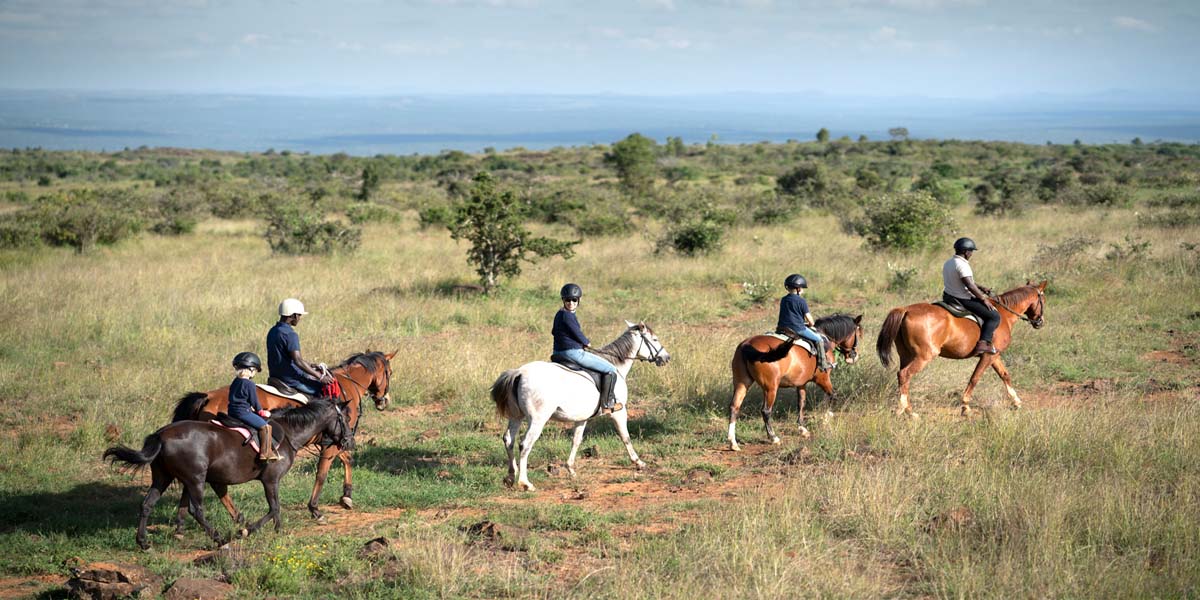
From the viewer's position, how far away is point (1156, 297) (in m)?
17.2

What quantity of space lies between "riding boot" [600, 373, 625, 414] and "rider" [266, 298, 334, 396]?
297 cm

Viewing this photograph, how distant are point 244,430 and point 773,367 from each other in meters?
6.10

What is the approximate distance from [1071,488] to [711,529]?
3.43m

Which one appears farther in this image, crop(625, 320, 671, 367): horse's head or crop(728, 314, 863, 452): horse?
crop(728, 314, 863, 452): horse

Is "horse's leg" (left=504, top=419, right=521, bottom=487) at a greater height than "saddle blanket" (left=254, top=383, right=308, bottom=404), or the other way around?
"saddle blanket" (left=254, top=383, right=308, bottom=404)

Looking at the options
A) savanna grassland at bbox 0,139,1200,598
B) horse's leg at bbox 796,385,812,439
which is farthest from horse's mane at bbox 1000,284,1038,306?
horse's leg at bbox 796,385,812,439

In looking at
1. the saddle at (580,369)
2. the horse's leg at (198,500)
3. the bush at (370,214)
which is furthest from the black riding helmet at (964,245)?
the bush at (370,214)

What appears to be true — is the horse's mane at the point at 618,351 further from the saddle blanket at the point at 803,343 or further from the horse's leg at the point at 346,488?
the horse's leg at the point at 346,488

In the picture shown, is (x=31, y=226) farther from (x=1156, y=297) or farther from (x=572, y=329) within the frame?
(x=1156, y=297)

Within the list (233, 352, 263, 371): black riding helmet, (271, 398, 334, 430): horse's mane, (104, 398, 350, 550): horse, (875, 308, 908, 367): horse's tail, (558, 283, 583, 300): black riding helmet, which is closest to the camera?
(104, 398, 350, 550): horse

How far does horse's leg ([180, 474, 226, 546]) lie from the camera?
301 inches

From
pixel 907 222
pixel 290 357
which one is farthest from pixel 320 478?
pixel 907 222

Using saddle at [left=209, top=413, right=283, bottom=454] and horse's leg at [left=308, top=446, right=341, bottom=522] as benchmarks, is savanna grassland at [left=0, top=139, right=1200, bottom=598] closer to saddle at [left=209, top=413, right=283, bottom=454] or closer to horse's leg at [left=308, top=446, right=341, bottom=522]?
horse's leg at [left=308, top=446, right=341, bottom=522]

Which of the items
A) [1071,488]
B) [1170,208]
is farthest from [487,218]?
[1170,208]
